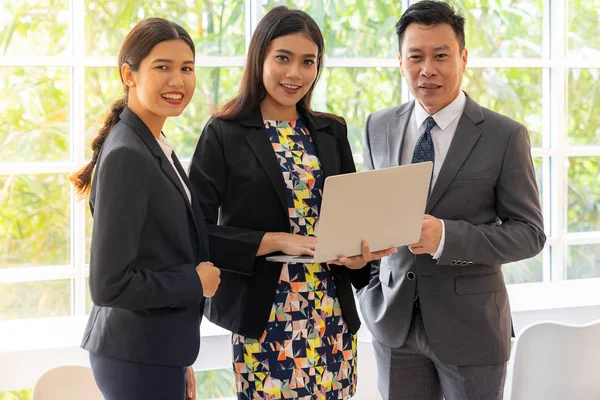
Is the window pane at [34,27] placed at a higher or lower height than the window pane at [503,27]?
lower

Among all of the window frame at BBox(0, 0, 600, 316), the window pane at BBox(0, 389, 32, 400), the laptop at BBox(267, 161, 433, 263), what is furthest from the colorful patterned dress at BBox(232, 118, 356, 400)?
the window pane at BBox(0, 389, 32, 400)

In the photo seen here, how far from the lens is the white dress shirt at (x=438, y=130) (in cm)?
234

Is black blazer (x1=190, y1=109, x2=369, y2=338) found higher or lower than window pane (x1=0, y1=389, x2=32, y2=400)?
higher

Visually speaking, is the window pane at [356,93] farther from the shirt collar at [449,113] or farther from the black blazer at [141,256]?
the black blazer at [141,256]

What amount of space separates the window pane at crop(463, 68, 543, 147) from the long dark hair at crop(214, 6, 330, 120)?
1624 mm

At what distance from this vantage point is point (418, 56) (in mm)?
2354

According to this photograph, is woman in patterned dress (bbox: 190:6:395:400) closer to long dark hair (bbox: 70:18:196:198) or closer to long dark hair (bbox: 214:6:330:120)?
long dark hair (bbox: 214:6:330:120)

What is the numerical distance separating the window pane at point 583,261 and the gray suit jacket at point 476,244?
68.0 inches

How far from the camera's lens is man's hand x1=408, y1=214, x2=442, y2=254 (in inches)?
85.7

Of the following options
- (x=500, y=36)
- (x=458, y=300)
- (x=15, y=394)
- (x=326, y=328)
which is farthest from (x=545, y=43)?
(x=15, y=394)

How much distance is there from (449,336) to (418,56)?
33.9 inches

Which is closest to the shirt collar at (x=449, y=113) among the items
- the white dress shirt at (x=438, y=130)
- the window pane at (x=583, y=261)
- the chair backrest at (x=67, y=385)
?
the white dress shirt at (x=438, y=130)

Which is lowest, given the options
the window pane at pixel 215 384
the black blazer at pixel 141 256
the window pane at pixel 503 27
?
the window pane at pixel 215 384

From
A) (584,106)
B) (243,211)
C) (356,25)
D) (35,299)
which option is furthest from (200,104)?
(584,106)
